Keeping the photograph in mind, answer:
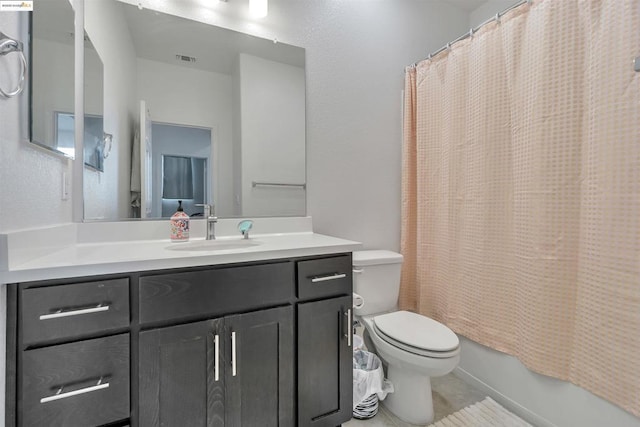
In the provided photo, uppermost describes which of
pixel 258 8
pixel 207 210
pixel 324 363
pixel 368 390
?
pixel 258 8

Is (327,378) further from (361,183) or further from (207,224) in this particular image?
(361,183)

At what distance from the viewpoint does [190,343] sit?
0.97 meters

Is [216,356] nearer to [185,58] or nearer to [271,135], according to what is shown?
[271,135]

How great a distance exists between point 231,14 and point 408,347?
1960 millimetres

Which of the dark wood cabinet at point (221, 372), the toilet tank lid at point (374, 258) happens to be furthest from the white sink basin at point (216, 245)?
the toilet tank lid at point (374, 258)

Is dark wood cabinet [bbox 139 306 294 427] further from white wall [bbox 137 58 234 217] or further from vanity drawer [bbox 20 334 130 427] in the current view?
white wall [bbox 137 58 234 217]

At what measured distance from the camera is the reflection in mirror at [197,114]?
4.59ft

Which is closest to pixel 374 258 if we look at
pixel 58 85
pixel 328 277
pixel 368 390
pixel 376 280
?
pixel 376 280

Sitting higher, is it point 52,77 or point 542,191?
point 52,77

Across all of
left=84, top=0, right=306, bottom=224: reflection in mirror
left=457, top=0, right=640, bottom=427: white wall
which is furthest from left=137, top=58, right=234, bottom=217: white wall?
left=457, top=0, right=640, bottom=427: white wall

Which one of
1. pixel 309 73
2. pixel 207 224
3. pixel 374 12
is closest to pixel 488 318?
pixel 207 224

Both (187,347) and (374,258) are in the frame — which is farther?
(374,258)

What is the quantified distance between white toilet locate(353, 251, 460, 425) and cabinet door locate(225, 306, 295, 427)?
58 cm

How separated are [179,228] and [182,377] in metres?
0.68
